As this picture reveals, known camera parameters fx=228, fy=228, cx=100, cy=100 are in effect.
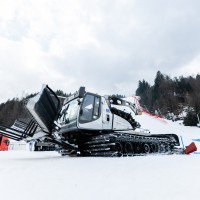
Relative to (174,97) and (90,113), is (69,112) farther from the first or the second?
(174,97)

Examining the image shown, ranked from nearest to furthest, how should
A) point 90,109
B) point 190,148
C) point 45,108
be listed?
point 45,108
point 90,109
point 190,148

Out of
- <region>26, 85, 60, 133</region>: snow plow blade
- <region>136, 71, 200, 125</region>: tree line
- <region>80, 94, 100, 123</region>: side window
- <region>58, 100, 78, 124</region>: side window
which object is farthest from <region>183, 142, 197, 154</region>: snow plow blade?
<region>136, 71, 200, 125</region>: tree line

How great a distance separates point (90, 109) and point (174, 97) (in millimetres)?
54317

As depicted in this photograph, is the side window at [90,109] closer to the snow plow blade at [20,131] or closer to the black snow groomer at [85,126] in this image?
the black snow groomer at [85,126]

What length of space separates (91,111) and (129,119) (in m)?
2.03

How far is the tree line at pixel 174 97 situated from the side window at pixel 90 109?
34.3 m

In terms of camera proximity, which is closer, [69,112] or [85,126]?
[85,126]

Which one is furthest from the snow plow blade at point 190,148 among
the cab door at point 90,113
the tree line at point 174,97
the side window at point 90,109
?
the tree line at point 174,97

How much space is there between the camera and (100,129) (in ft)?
26.2

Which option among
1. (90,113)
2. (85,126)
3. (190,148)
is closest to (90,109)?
(90,113)

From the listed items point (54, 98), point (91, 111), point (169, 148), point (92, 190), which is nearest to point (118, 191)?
point (92, 190)

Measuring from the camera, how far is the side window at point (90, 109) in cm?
762

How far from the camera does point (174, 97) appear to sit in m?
58.6

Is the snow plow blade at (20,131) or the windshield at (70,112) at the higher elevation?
the windshield at (70,112)
